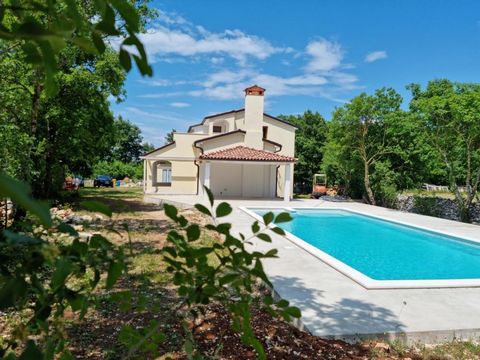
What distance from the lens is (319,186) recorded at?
3147 cm

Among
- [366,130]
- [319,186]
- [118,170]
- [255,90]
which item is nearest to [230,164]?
[255,90]

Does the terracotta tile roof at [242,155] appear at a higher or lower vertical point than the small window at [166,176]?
higher

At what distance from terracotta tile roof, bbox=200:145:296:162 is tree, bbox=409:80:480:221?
29.8 ft

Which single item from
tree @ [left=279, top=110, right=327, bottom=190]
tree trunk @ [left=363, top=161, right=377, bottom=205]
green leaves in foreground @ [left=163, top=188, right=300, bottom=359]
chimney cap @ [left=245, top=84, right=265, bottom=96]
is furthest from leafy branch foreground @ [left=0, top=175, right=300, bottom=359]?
tree @ [left=279, top=110, right=327, bottom=190]

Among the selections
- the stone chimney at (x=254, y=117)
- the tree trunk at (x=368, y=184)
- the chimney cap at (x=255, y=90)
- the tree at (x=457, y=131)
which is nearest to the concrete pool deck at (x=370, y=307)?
the tree at (x=457, y=131)

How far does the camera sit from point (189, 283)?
123 cm

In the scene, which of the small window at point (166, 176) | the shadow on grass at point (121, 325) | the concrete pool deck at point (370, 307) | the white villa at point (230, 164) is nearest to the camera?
the shadow on grass at point (121, 325)

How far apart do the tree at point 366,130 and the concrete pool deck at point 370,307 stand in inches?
688

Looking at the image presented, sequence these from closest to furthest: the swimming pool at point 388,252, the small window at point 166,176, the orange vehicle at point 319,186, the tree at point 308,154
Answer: the swimming pool at point 388,252, the orange vehicle at point 319,186, the tree at point 308,154, the small window at point 166,176

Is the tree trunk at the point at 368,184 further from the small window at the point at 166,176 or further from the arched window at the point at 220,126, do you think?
the small window at the point at 166,176

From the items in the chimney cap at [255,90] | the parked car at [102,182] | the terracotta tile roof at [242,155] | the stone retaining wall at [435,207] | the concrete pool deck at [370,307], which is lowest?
the concrete pool deck at [370,307]

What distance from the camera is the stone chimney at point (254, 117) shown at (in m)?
25.9

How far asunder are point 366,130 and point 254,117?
26.8 feet

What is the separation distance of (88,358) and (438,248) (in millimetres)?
11971
